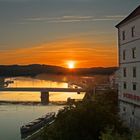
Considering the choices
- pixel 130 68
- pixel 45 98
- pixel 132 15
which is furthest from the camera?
pixel 45 98

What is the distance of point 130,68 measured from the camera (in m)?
33.8

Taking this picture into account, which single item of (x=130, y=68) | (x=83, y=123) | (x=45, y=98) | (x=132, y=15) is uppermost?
(x=132, y=15)

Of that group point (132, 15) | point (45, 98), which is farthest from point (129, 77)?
point (45, 98)

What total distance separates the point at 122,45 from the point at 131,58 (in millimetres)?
2966

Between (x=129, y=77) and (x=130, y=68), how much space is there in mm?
906

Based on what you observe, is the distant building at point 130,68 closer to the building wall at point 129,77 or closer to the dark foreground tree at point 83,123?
the building wall at point 129,77

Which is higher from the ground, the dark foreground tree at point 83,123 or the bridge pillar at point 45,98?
the dark foreground tree at point 83,123

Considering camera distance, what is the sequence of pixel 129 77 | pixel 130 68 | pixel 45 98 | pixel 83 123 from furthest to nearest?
pixel 45 98
pixel 129 77
pixel 130 68
pixel 83 123

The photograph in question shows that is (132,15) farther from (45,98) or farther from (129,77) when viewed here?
(45,98)

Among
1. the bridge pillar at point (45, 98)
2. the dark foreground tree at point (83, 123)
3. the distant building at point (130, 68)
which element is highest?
the distant building at point (130, 68)

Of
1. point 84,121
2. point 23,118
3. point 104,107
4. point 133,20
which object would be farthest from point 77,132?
point 23,118

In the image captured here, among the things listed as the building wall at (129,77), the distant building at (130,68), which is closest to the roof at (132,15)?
the distant building at (130,68)

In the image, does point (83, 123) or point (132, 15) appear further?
point (132, 15)

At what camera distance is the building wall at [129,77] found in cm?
3161
